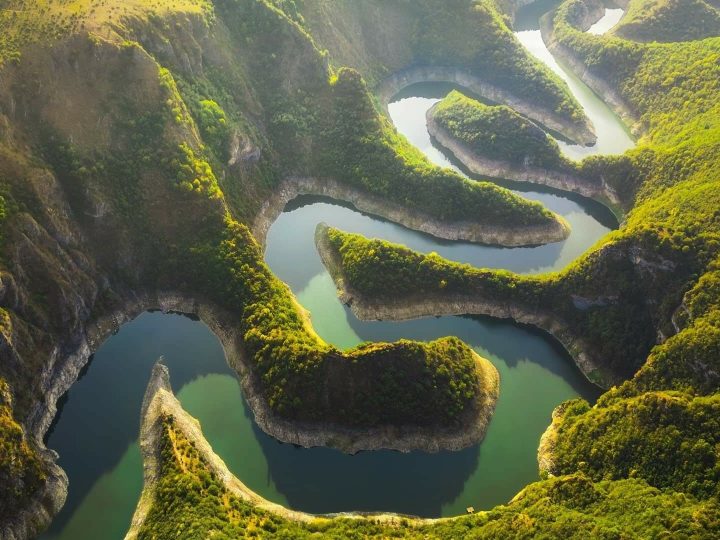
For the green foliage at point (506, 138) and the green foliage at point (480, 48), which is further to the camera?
the green foliage at point (480, 48)

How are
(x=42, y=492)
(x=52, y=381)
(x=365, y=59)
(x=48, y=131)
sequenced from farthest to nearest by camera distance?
(x=365, y=59) → (x=48, y=131) → (x=52, y=381) → (x=42, y=492)

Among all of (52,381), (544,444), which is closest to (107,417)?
(52,381)

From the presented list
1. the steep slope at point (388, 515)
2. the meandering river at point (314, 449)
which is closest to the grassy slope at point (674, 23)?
the meandering river at point (314, 449)

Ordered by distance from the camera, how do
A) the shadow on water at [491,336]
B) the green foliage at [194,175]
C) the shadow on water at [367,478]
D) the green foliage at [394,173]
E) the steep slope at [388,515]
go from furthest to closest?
the green foliage at [394,173] → the green foliage at [194,175] → the shadow on water at [491,336] → the shadow on water at [367,478] → the steep slope at [388,515]

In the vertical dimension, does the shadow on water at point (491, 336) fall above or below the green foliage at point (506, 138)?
below

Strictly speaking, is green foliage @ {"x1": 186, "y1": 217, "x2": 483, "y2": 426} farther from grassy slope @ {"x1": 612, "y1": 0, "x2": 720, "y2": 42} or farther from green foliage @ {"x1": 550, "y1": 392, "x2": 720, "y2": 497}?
grassy slope @ {"x1": 612, "y1": 0, "x2": 720, "y2": 42}

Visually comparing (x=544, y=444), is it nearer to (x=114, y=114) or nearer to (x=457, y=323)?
(x=457, y=323)

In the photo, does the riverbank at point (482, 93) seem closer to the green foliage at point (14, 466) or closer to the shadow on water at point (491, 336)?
the shadow on water at point (491, 336)
